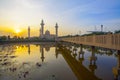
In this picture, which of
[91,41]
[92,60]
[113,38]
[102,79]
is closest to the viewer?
[113,38]

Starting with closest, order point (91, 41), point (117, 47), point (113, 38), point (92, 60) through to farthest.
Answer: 1. point (117, 47)
2. point (113, 38)
3. point (91, 41)
4. point (92, 60)

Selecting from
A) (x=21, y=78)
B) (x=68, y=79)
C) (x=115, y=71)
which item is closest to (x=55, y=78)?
(x=68, y=79)

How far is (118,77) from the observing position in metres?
22.3

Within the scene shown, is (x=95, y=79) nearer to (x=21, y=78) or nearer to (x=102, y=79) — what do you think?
(x=102, y=79)

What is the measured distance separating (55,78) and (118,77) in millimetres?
8416

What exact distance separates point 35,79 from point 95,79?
785cm

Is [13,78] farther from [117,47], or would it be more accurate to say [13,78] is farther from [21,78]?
[117,47]

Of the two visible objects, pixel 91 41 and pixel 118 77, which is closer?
pixel 118 77

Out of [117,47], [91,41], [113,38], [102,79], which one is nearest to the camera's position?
[117,47]

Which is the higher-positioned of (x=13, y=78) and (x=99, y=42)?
(x=99, y=42)

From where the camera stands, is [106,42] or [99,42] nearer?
[106,42]

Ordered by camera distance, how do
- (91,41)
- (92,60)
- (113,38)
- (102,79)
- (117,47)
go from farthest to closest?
(92,60), (91,41), (102,79), (113,38), (117,47)

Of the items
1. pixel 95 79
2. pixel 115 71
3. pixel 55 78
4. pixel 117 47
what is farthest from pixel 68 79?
pixel 117 47

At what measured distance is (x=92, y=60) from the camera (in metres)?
33.8
